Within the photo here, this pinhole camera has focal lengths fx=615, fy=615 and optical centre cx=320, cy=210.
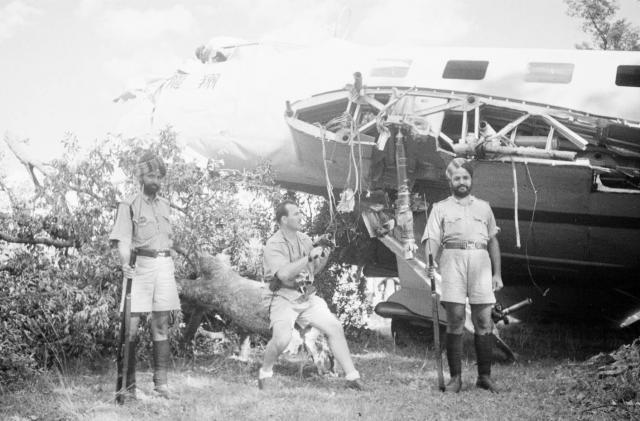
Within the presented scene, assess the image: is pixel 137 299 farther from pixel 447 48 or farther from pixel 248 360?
pixel 447 48

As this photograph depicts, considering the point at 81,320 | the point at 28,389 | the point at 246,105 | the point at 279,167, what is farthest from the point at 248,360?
the point at 246,105

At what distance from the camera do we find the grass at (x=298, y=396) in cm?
435

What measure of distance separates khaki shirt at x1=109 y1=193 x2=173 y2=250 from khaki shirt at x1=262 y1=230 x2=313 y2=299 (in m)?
0.82

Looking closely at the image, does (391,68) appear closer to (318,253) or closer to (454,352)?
(318,253)

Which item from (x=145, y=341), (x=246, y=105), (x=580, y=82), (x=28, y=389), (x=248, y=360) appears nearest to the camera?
(x=28, y=389)

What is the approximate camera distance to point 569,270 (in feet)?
26.1

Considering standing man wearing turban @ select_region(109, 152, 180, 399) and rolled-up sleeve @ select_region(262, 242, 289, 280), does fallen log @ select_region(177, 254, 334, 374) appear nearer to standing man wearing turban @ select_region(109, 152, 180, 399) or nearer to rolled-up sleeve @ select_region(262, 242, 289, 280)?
rolled-up sleeve @ select_region(262, 242, 289, 280)

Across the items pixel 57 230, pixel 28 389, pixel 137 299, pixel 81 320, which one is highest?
pixel 57 230

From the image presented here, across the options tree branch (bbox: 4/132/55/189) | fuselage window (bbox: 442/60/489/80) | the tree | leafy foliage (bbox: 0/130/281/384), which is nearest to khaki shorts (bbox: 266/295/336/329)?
leafy foliage (bbox: 0/130/281/384)

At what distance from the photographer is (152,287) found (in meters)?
4.80

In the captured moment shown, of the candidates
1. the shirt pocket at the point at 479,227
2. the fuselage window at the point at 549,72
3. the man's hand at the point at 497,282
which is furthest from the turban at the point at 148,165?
the fuselage window at the point at 549,72

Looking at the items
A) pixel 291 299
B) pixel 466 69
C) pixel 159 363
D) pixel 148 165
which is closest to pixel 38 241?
pixel 148 165

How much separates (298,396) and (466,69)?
494 cm

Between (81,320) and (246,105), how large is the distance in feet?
13.2
